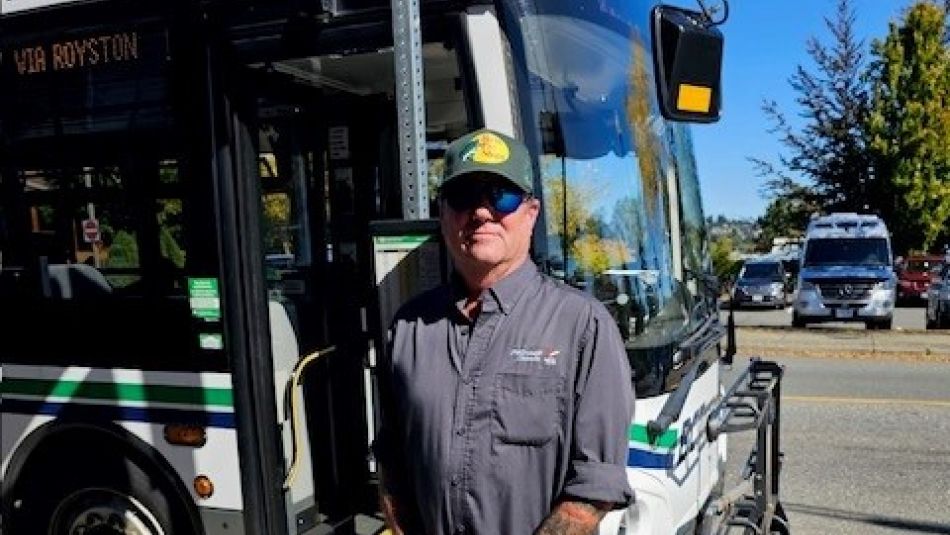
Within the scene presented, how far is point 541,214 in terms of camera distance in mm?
3299

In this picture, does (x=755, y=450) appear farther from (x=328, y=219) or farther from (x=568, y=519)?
(x=568, y=519)

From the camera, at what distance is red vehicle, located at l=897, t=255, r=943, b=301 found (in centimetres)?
3027

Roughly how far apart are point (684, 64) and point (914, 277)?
30431 millimetres

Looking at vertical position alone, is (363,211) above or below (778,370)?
above

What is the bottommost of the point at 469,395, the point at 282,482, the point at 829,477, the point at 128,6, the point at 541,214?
the point at 829,477

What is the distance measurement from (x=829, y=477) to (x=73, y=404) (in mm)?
5105

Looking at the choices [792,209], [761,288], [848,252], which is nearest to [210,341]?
[848,252]

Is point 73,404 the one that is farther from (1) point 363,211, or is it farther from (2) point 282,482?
(1) point 363,211

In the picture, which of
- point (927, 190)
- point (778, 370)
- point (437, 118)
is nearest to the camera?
point (778, 370)

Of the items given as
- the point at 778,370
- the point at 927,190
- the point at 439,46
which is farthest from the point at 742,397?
the point at 927,190

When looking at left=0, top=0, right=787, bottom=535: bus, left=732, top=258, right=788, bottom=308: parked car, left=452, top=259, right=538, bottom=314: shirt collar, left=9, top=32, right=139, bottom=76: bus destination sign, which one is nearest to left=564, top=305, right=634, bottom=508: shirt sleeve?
left=452, top=259, right=538, bottom=314: shirt collar

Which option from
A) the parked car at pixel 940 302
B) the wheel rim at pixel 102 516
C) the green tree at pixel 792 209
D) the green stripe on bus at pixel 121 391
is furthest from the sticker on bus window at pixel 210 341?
the green tree at pixel 792 209

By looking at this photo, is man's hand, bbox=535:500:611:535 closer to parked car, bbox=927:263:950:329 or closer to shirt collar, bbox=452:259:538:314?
shirt collar, bbox=452:259:538:314

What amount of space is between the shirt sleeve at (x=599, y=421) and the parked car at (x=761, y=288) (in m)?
28.9
